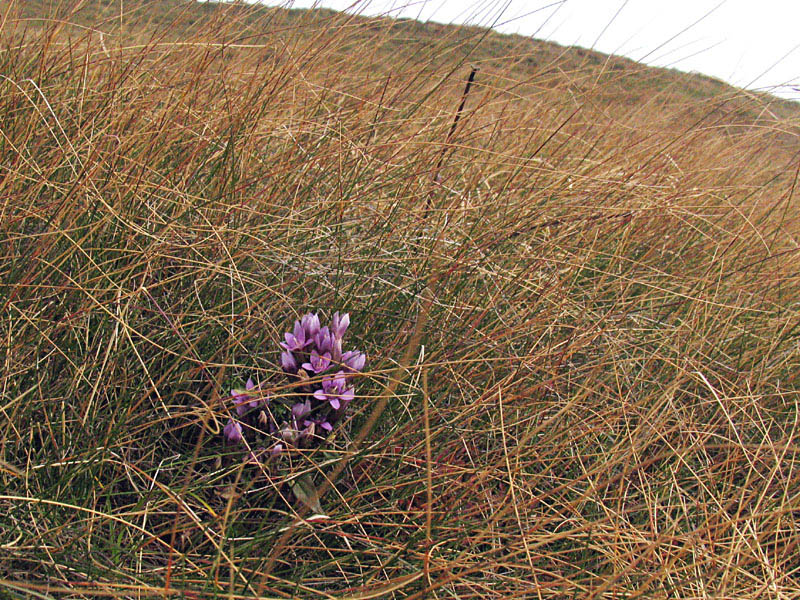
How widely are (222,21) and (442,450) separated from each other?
1.28 meters

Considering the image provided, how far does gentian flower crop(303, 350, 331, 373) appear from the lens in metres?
1.10

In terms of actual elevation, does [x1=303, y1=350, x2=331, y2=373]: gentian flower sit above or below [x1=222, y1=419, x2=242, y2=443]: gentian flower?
above

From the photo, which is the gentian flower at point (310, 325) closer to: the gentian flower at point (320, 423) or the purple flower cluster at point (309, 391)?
the purple flower cluster at point (309, 391)

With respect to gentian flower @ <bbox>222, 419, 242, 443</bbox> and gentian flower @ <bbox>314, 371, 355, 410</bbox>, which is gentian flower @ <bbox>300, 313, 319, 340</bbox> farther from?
gentian flower @ <bbox>222, 419, 242, 443</bbox>

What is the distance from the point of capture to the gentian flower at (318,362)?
3.60 ft

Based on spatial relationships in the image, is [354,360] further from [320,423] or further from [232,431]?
[232,431]

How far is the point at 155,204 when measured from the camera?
4.42ft

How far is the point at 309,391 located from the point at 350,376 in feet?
0.24

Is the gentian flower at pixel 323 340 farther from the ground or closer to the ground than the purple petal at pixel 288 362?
farther from the ground

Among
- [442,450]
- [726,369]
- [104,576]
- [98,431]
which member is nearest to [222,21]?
[98,431]

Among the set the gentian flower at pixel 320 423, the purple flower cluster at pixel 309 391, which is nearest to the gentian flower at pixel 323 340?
the purple flower cluster at pixel 309 391

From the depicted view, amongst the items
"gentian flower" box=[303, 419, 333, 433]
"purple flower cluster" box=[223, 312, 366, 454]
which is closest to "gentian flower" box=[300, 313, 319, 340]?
"purple flower cluster" box=[223, 312, 366, 454]

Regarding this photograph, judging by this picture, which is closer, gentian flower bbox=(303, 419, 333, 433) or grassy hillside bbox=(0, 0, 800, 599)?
grassy hillside bbox=(0, 0, 800, 599)

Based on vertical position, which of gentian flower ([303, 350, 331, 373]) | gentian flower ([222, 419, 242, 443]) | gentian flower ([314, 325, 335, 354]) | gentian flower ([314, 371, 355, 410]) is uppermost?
gentian flower ([314, 325, 335, 354])
